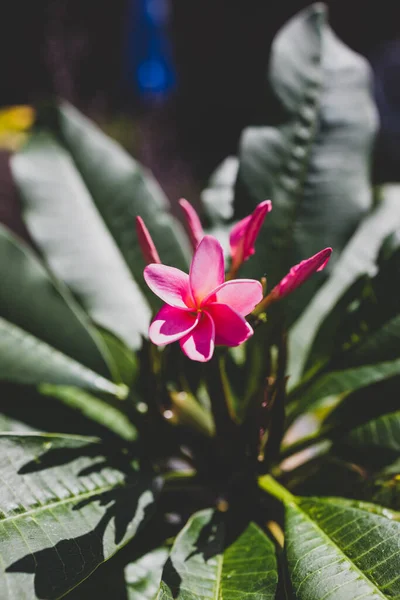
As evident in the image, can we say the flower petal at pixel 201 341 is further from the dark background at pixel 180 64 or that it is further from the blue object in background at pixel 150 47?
the blue object in background at pixel 150 47

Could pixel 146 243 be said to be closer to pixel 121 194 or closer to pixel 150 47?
pixel 121 194

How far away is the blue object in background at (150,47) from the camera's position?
3561 mm

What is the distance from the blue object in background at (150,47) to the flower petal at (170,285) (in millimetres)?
3270

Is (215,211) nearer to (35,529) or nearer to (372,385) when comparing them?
(372,385)

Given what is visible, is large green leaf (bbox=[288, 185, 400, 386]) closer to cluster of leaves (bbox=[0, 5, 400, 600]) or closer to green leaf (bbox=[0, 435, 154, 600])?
cluster of leaves (bbox=[0, 5, 400, 600])

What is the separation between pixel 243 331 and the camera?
44 cm

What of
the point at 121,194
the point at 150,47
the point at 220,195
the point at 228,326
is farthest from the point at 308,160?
the point at 150,47

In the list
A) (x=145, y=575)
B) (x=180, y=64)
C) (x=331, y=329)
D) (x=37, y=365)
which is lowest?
(x=145, y=575)

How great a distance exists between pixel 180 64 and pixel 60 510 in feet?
11.6

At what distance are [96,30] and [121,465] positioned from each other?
3.89 metres

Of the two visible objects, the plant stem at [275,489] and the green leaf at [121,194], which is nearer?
the plant stem at [275,489]

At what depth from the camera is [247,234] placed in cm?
55

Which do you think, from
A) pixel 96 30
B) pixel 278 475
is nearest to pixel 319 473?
pixel 278 475

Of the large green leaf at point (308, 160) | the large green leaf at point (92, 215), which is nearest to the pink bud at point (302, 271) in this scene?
the large green leaf at point (308, 160)
